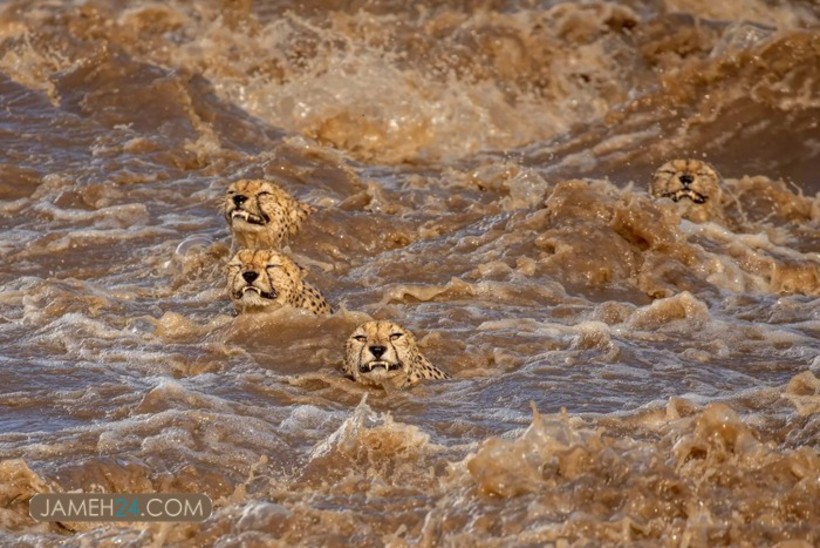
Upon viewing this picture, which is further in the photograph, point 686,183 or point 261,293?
point 686,183

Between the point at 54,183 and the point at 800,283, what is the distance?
5524 millimetres

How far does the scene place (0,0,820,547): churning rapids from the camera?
26.1 feet

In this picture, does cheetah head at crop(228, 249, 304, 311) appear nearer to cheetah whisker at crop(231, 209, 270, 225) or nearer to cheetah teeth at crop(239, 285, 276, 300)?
cheetah teeth at crop(239, 285, 276, 300)

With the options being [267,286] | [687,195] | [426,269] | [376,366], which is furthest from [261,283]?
[687,195]

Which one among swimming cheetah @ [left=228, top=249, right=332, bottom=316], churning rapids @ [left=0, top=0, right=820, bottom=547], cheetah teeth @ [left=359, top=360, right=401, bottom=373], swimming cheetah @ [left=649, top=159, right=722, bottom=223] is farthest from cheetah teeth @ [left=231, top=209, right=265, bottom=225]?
swimming cheetah @ [left=649, top=159, right=722, bottom=223]

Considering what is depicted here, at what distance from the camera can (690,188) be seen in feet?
46.9

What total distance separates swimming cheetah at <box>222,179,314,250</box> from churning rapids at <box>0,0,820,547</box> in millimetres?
176

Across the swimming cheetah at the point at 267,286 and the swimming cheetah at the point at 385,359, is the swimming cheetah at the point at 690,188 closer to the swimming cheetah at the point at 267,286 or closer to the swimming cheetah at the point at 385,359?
the swimming cheetah at the point at 267,286

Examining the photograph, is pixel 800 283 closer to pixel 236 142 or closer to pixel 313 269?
pixel 313 269

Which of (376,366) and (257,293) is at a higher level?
(376,366)

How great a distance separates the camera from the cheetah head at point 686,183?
14.3m

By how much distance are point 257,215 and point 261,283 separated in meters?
1.54

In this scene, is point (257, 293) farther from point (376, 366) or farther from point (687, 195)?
point (687, 195)

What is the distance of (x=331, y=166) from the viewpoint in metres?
15.0
